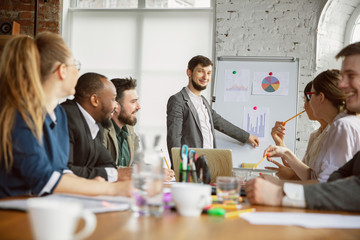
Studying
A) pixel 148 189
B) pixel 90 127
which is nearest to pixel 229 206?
pixel 148 189

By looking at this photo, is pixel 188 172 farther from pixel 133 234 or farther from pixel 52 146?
pixel 133 234

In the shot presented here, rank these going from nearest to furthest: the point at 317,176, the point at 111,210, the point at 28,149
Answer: the point at 111,210, the point at 28,149, the point at 317,176

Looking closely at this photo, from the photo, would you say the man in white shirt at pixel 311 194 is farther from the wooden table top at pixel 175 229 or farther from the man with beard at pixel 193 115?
the man with beard at pixel 193 115

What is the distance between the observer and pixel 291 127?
193 inches

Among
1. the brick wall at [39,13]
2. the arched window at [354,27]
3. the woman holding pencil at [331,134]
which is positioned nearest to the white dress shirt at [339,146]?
the woman holding pencil at [331,134]

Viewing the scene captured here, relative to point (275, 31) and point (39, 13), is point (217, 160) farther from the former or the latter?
point (39, 13)

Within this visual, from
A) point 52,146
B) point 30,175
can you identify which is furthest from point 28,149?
point 52,146

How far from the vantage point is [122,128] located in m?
3.56

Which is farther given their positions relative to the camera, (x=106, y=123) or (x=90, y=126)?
(x=106, y=123)

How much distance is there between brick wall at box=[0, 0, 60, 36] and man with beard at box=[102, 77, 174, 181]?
2.17 meters

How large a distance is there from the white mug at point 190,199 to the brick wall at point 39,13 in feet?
15.3

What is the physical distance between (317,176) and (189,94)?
2374 mm

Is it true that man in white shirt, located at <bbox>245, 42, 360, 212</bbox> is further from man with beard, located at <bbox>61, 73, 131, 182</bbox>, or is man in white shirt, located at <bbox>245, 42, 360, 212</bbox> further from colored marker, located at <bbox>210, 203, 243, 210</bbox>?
man with beard, located at <bbox>61, 73, 131, 182</bbox>

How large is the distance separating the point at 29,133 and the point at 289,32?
13.7 ft
